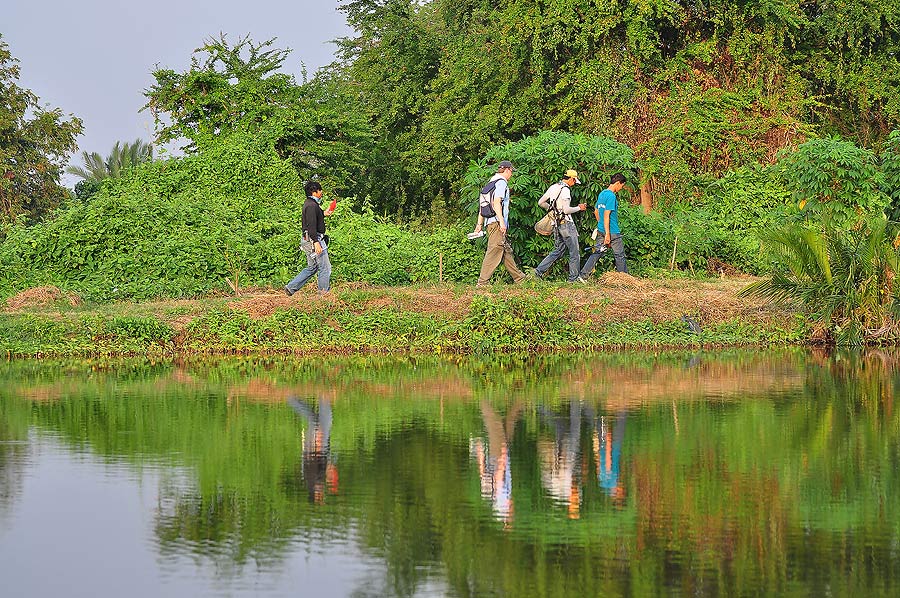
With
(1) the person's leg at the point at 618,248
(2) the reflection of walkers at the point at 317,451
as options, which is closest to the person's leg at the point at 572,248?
(1) the person's leg at the point at 618,248

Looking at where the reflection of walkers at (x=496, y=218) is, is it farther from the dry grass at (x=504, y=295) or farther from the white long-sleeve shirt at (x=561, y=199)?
the white long-sleeve shirt at (x=561, y=199)

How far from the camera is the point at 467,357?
17.8 meters

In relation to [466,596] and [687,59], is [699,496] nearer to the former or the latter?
[466,596]

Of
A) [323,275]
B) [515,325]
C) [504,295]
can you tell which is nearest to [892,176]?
[504,295]

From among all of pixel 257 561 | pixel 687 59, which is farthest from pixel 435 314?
pixel 687 59

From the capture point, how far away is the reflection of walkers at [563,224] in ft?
70.0

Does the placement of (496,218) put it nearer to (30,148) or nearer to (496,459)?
(496,459)

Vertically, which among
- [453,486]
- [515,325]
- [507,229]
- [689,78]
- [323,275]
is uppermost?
[689,78]

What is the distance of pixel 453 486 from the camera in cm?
920

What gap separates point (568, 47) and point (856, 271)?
14.7 meters

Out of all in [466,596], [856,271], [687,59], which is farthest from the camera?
[687,59]

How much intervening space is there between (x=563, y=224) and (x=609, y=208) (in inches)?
34.3

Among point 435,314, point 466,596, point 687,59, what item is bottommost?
point 466,596

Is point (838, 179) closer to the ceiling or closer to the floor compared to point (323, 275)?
closer to the ceiling
